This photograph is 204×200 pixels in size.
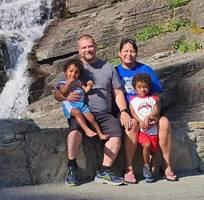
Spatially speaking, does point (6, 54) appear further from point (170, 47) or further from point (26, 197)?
Result: point (26, 197)

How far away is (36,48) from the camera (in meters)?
13.3

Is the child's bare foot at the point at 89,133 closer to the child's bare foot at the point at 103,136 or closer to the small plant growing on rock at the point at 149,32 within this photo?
the child's bare foot at the point at 103,136

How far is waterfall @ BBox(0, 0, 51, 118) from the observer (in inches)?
484

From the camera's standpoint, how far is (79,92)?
20.8 ft

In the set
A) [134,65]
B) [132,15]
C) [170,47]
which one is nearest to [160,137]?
[134,65]

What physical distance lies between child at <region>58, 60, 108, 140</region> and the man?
0.06 m

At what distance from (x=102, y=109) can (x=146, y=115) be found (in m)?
0.52

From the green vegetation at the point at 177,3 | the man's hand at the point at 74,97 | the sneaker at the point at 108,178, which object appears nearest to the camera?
the sneaker at the point at 108,178

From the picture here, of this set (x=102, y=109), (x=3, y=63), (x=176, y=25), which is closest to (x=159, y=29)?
(x=176, y=25)

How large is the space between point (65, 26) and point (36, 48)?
891 mm

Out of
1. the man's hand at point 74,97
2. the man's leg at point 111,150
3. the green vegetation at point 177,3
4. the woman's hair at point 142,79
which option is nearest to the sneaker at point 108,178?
the man's leg at point 111,150

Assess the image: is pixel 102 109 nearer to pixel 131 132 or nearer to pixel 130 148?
pixel 131 132

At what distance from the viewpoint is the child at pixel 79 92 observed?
6219 millimetres

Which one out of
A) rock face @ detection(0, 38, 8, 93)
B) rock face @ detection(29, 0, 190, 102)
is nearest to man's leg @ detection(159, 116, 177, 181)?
rock face @ detection(29, 0, 190, 102)
